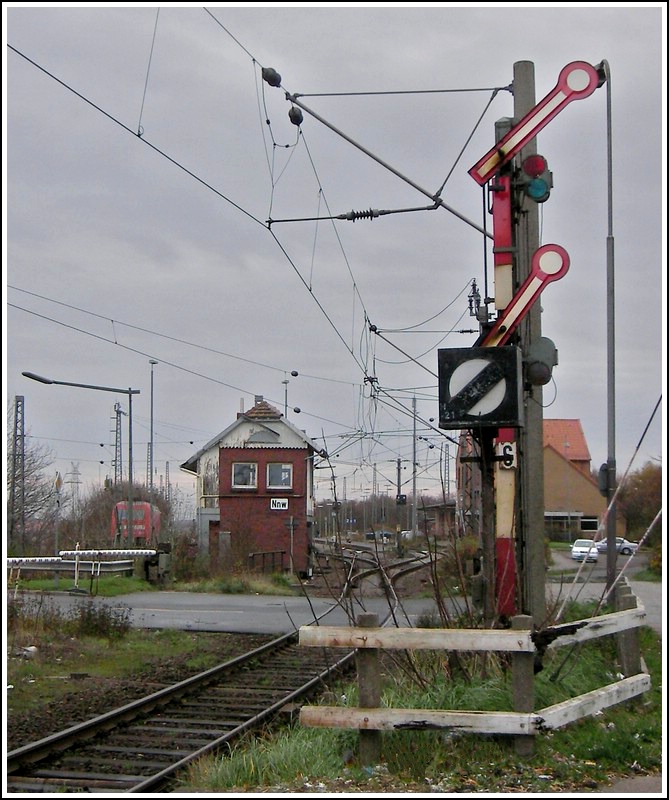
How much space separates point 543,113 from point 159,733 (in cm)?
685

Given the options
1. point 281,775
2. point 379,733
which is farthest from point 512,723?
point 281,775

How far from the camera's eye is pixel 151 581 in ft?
105

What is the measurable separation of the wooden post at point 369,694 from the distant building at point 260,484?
37911 mm

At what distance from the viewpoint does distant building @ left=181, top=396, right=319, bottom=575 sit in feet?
149

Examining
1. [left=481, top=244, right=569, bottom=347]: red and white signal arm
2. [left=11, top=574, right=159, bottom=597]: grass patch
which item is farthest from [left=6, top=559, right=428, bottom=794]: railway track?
[left=11, top=574, right=159, bottom=597]: grass patch

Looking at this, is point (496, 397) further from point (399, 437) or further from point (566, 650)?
point (399, 437)

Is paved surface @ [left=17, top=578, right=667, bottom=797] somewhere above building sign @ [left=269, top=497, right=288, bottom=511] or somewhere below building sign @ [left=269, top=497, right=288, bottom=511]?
below

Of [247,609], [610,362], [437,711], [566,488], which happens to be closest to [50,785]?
[437,711]

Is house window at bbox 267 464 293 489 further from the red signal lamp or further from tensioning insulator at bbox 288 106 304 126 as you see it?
the red signal lamp

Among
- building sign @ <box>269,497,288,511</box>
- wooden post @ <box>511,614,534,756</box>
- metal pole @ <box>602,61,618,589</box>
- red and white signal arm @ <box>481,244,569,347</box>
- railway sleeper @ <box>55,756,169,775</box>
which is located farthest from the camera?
building sign @ <box>269,497,288,511</box>

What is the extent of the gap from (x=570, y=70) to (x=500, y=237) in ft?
4.54

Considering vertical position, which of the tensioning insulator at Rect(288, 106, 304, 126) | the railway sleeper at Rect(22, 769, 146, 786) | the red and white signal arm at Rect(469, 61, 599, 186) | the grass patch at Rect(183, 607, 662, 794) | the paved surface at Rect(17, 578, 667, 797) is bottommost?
the paved surface at Rect(17, 578, 667, 797)

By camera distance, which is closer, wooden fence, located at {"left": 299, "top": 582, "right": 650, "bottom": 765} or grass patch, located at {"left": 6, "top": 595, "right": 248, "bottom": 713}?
wooden fence, located at {"left": 299, "top": 582, "right": 650, "bottom": 765}

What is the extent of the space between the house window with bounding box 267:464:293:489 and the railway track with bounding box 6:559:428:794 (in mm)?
31189
